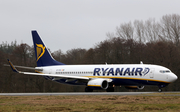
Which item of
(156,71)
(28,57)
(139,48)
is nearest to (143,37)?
(139,48)

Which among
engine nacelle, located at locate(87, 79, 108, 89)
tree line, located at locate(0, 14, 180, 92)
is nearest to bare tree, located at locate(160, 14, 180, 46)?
tree line, located at locate(0, 14, 180, 92)

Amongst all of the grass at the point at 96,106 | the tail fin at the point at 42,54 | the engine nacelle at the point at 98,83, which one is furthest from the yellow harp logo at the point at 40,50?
the grass at the point at 96,106

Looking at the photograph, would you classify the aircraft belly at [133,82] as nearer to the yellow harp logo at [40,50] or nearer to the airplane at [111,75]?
the airplane at [111,75]

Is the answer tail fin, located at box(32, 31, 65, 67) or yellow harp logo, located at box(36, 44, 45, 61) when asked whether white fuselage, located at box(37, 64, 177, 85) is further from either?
yellow harp logo, located at box(36, 44, 45, 61)

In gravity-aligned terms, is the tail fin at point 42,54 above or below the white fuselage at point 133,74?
above

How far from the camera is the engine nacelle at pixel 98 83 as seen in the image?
118ft

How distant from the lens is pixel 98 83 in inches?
1427

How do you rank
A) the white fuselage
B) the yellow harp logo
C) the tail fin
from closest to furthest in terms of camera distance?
the white fuselage < the tail fin < the yellow harp logo

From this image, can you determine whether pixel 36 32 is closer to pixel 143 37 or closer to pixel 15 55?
pixel 15 55

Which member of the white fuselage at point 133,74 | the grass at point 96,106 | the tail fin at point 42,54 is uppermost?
the tail fin at point 42,54

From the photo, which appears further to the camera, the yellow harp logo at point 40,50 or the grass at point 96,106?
the yellow harp logo at point 40,50

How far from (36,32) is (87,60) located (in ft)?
92.6

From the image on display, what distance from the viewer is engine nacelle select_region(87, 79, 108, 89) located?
3611cm

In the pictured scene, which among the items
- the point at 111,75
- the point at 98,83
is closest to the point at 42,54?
the point at 98,83
